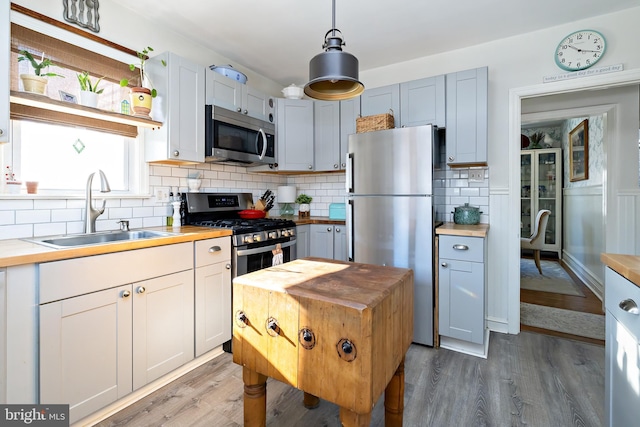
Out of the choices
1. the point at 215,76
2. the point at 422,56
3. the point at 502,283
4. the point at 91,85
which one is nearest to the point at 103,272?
the point at 91,85

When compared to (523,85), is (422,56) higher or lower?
higher

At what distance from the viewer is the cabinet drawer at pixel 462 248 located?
2438 mm

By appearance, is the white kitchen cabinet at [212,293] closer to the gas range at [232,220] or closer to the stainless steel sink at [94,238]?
the gas range at [232,220]

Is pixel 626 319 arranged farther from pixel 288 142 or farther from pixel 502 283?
pixel 288 142

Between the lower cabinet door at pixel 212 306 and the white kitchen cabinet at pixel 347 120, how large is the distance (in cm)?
176

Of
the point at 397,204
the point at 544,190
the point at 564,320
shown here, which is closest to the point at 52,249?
the point at 397,204

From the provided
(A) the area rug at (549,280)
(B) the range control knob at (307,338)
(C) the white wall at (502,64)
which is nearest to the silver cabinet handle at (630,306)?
(B) the range control knob at (307,338)

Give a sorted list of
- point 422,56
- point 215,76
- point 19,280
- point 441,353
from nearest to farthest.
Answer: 1. point 19,280
2. point 441,353
3. point 215,76
4. point 422,56

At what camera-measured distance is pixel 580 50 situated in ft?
8.63

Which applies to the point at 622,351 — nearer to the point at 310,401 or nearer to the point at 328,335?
the point at 328,335

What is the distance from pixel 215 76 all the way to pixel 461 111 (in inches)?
86.5

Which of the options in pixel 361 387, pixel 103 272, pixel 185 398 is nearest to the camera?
pixel 361 387

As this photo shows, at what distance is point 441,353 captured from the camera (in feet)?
8.29

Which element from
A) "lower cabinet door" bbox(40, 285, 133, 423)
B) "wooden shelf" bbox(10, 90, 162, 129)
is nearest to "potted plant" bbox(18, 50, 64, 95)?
"wooden shelf" bbox(10, 90, 162, 129)
